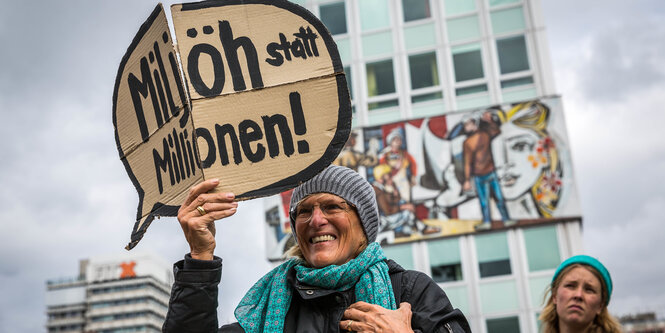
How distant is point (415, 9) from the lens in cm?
1961

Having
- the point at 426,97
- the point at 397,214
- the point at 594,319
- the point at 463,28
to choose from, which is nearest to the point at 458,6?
the point at 463,28

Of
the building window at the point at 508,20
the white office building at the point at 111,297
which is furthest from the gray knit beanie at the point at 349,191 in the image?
the white office building at the point at 111,297

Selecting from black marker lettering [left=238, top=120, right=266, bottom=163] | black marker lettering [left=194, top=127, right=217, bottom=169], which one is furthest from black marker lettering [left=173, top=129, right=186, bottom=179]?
black marker lettering [left=238, top=120, right=266, bottom=163]

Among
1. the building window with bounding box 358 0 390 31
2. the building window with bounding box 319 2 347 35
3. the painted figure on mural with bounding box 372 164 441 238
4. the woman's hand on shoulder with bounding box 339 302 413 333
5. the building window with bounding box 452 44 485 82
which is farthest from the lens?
the building window with bounding box 319 2 347 35

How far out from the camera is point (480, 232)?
16719mm

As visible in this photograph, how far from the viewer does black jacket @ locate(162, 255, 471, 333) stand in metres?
2.20

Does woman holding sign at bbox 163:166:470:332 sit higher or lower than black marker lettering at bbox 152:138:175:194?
lower

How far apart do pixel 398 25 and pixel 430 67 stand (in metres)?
1.58

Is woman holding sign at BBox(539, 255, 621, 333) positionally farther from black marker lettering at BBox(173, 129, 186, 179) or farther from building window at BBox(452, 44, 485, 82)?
building window at BBox(452, 44, 485, 82)

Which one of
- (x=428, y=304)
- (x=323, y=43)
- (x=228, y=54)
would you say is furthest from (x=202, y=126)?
(x=428, y=304)

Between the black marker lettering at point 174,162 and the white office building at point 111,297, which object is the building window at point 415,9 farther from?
the white office building at point 111,297

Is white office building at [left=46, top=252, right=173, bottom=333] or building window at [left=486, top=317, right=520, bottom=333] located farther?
white office building at [left=46, top=252, right=173, bottom=333]

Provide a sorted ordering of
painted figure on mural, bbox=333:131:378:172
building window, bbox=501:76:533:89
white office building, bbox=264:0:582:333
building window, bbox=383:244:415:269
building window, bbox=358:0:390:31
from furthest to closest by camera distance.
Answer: building window, bbox=358:0:390:31, building window, bbox=501:76:533:89, painted figure on mural, bbox=333:131:378:172, building window, bbox=383:244:415:269, white office building, bbox=264:0:582:333

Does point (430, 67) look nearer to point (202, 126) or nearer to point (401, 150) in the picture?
point (401, 150)
